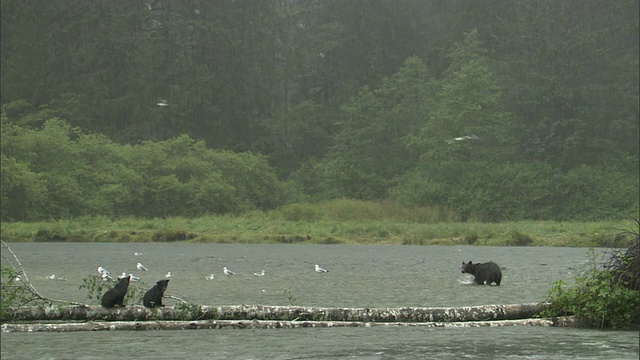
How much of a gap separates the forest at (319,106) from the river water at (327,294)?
1082 inches

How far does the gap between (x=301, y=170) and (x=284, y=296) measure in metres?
71.9

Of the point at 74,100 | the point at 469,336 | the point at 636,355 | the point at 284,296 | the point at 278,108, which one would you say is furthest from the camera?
the point at 278,108

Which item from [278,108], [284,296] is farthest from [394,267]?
[278,108]

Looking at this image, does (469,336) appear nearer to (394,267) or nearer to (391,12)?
(394,267)

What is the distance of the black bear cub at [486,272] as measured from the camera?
95.3ft

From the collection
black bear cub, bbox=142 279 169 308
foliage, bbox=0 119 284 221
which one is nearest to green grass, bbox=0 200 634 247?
foliage, bbox=0 119 284 221

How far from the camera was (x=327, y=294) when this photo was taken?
26047 mm

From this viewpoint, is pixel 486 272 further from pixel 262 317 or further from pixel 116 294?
pixel 116 294

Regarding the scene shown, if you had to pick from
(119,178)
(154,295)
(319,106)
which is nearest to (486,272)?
(154,295)

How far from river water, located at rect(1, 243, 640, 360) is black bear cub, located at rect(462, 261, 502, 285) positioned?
351mm

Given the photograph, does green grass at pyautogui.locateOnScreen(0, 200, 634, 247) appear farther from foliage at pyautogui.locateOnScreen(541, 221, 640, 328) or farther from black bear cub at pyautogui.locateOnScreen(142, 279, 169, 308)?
black bear cub at pyautogui.locateOnScreen(142, 279, 169, 308)

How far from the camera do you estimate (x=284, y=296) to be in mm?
25172

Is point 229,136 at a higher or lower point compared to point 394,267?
higher

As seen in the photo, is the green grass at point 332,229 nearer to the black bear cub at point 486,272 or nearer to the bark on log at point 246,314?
the black bear cub at point 486,272
